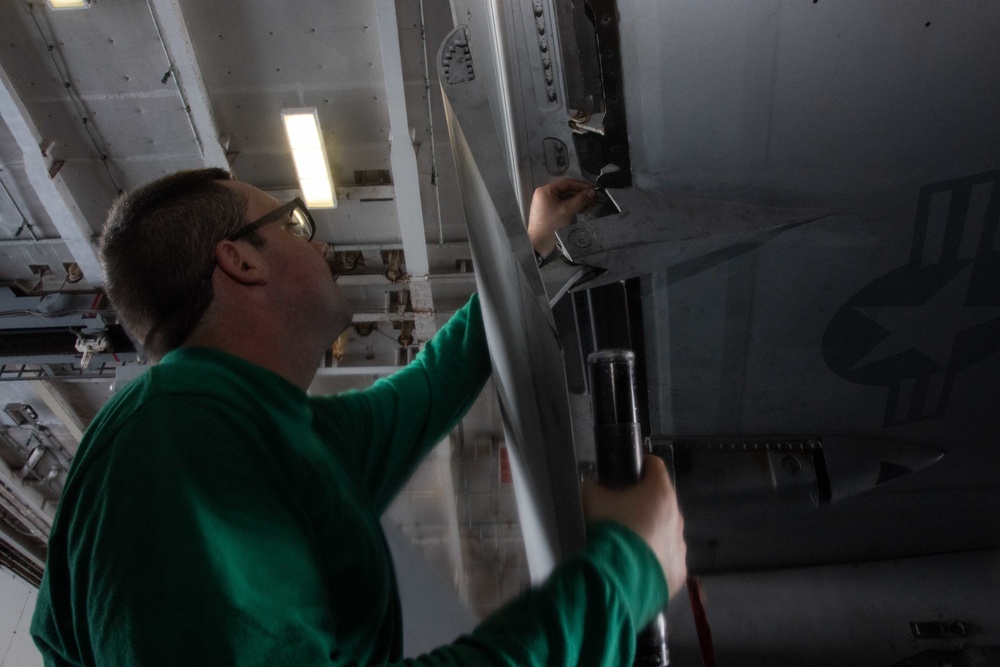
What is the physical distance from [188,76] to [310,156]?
777 millimetres

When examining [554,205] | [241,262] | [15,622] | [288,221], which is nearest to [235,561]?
[241,262]

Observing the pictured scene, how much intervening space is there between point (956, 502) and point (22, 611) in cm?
1015

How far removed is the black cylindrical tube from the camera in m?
1.05

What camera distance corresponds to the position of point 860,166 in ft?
5.28

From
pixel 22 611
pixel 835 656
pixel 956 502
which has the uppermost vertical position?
pixel 956 502

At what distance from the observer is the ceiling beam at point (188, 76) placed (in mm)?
3512

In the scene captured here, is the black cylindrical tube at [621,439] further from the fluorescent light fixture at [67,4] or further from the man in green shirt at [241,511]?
the fluorescent light fixture at [67,4]

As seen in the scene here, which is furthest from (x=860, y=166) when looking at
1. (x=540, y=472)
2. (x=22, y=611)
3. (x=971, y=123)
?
(x=22, y=611)

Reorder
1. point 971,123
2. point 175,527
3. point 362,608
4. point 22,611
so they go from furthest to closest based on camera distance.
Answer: point 22,611 < point 971,123 < point 362,608 < point 175,527

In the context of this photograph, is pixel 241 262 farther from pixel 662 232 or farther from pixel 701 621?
pixel 701 621

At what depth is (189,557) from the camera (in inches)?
29.5

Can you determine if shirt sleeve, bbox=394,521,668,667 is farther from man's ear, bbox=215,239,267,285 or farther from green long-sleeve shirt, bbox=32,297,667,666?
man's ear, bbox=215,239,267,285

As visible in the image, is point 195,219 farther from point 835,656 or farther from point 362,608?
point 835,656

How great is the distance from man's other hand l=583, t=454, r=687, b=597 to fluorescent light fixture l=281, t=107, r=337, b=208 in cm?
352
